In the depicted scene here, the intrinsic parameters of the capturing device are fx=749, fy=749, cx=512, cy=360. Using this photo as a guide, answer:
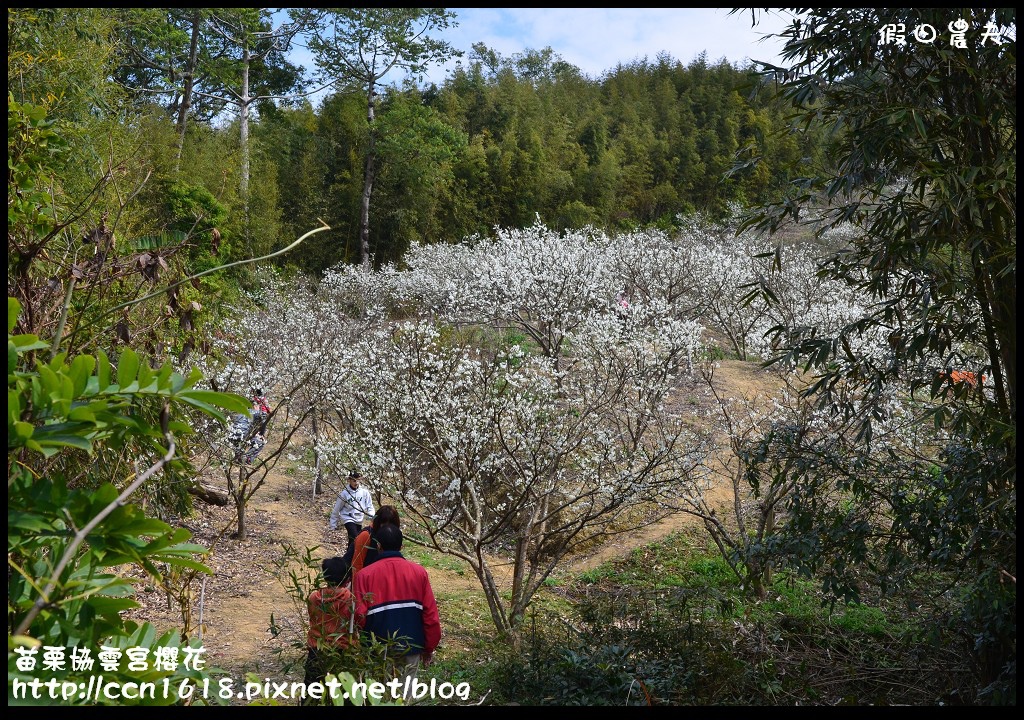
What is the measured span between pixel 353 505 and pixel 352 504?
139 millimetres

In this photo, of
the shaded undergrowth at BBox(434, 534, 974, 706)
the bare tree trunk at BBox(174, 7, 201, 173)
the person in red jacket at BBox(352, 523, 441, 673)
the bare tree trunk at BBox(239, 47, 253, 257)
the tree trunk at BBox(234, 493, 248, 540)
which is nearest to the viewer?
the person in red jacket at BBox(352, 523, 441, 673)

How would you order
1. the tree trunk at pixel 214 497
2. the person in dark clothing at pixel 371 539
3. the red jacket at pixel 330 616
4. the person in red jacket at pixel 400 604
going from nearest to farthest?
1. the red jacket at pixel 330 616
2. the person in red jacket at pixel 400 604
3. the person in dark clothing at pixel 371 539
4. the tree trunk at pixel 214 497

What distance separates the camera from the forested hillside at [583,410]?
1490 millimetres

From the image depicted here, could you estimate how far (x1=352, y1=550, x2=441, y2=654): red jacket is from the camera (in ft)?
9.60

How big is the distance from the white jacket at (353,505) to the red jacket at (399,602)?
290cm

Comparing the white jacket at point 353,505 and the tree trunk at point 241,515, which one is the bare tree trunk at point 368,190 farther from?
the white jacket at point 353,505

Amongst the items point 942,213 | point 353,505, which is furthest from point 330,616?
point 353,505

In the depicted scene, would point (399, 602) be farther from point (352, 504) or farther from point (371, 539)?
point (352, 504)

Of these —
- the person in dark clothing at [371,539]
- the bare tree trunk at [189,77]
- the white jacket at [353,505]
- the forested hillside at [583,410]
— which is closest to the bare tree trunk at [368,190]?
the forested hillside at [583,410]

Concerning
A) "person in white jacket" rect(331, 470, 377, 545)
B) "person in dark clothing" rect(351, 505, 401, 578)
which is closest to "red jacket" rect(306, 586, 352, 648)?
"person in dark clothing" rect(351, 505, 401, 578)

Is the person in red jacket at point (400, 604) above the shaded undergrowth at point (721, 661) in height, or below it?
above

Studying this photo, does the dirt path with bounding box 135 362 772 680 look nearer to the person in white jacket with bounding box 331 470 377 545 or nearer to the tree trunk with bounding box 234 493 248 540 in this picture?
the tree trunk with bounding box 234 493 248 540

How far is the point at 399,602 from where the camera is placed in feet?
9.73

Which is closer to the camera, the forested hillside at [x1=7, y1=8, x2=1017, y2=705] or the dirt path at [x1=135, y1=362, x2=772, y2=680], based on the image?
the forested hillside at [x1=7, y1=8, x2=1017, y2=705]
